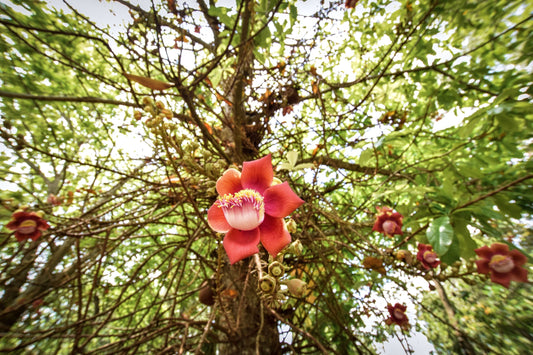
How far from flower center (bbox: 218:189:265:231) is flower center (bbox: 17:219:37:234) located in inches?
58.8

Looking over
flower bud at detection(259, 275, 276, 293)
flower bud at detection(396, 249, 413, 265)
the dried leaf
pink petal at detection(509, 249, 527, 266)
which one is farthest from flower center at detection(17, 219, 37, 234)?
pink petal at detection(509, 249, 527, 266)

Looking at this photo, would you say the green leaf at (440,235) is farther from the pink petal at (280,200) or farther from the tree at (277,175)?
the pink petal at (280,200)

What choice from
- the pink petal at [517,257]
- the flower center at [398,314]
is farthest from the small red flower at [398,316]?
the pink petal at [517,257]

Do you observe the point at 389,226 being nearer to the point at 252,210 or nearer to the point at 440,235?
the point at 440,235

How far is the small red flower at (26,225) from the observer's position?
1425 mm

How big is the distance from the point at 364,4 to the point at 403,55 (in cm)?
81

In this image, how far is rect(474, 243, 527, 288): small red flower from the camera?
1132mm

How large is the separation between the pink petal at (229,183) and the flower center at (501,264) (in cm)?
135

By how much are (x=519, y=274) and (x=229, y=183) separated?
156cm

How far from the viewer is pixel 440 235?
1.07m

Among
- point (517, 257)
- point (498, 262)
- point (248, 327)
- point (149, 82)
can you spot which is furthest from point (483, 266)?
point (149, 82)

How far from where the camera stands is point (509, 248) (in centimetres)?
119

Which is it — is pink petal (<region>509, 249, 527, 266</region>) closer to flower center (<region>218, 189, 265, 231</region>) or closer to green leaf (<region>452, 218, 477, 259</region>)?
green leaf (<region>452, 218, 477, 259</region>)

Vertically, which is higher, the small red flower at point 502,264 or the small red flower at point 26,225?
the small red flower at point 26,225
